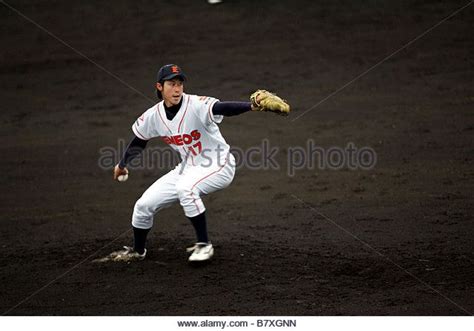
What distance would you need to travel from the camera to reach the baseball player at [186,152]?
5668mm

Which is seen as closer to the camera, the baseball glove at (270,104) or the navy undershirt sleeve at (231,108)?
the baseball glove at (270,104)

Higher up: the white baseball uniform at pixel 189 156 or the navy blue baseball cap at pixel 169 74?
the navy blue baseball cap at pixel 169 74

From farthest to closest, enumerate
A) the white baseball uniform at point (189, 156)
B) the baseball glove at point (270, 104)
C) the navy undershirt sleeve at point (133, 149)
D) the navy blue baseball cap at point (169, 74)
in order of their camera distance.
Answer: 1. the navy undershirt sleeve at point (133, 149)
2. the white baseball uniform at point (189, 156)
3. the navy blue baseball cap at point (169, 74)
4. the baseball glove at point (270, 104)

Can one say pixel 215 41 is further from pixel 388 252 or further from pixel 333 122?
pixel 388 252

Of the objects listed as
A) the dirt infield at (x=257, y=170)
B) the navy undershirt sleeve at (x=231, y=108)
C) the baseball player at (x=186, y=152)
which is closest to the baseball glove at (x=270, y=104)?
the navy undershirt sleeve at (x=231, y=108)

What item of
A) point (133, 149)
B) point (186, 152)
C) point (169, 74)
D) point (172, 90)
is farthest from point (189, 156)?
point (169, 74)

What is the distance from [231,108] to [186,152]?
73 centimetres

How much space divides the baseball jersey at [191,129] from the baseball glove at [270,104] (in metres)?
0.50

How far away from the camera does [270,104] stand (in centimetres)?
516

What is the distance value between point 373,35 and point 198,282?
8287 mm

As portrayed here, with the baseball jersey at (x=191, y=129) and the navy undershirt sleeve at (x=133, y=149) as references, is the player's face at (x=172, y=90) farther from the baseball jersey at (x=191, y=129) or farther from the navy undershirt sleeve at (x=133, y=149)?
the navy undershirt sleeve at (x=133, y=149)

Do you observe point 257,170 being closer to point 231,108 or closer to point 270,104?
point 231,108

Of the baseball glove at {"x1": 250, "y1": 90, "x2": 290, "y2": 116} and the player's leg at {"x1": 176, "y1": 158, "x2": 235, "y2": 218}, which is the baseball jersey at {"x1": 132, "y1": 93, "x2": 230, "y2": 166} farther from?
the baseball glove at {"x1": 250, "y1": 90, "x2": 290, "y2": 116}

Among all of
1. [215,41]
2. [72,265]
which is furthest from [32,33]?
[72,265]
